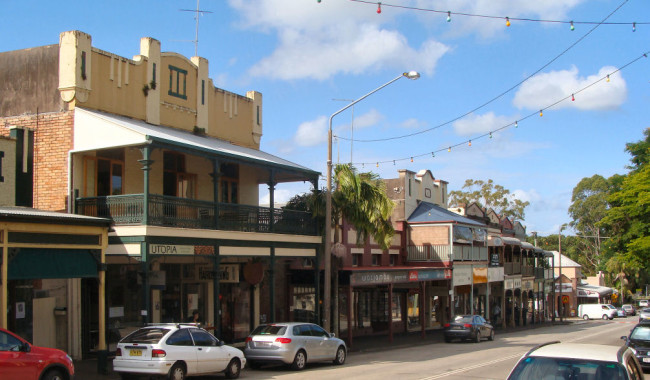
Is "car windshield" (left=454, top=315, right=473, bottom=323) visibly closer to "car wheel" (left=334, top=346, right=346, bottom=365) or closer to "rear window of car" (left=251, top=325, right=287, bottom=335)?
"car wheel" (left=334, top=346, right=346, bottom=365)

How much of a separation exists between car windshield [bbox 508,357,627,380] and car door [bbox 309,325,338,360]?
1238cm

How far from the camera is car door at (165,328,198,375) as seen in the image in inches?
610

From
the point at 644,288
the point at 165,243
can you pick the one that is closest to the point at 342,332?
the point at 165,243

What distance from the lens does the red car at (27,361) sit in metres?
12.0

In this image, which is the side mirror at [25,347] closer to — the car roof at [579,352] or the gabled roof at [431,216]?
the car roof at [579,352]

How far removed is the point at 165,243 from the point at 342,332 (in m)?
15.8

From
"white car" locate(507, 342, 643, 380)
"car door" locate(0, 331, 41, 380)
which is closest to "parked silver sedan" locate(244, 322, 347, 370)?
"car door" locate(0, 331, 41, 380)

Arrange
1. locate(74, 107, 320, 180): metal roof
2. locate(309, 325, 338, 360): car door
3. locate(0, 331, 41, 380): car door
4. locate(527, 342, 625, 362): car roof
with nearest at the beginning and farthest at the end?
locate(527, 342, 625, 362): car roof < locate(0, 331, 41, 380): car door < locate(74, 107, 320, 180): metal roof < locate(309, 325, 338, 360): car door

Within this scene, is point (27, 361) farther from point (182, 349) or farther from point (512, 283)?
point (512, 283)

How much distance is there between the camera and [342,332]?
32812mm

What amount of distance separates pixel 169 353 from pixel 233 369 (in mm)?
2411

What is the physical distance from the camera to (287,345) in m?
19.0

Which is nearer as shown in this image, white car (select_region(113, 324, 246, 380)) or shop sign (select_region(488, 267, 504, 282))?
white car (select_region(113, 324, 246, 380))

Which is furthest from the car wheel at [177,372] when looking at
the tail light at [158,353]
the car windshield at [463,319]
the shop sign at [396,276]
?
the car windshield at [463,319]
